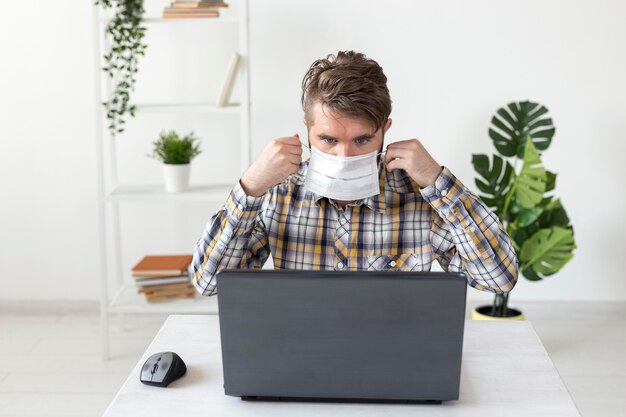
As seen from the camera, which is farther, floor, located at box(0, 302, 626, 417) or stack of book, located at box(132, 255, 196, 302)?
stack of book, located at box(132, 255, 196, 302)

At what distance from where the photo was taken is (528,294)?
147 inches

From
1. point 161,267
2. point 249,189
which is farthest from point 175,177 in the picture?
point 249,189

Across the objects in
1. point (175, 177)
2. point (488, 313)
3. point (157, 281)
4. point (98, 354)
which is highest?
point (175, 177)

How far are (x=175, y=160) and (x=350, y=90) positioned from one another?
5.42 feet

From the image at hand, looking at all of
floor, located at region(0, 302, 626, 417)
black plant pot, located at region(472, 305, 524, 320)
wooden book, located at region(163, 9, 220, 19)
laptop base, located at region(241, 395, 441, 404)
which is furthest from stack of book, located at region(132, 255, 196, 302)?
laptop base, located at region(241, 395, 441, 404)

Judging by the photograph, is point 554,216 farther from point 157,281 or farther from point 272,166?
point 272,166

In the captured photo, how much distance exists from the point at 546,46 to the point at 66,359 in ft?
7.74

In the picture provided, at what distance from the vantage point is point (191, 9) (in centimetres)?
312

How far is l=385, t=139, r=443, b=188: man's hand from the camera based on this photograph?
1.69m

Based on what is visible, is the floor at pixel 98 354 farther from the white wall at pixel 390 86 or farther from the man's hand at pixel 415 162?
the man's hand at pixel 415 162

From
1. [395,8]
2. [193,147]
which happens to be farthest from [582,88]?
[193,147]

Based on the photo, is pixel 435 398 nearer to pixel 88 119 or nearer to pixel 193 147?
pixel 193 147

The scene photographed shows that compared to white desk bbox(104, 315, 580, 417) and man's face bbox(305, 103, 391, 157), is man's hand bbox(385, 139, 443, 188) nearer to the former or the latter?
man's face bbox(305, 103, 391, 157)

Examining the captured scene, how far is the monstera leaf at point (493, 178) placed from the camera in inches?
129
